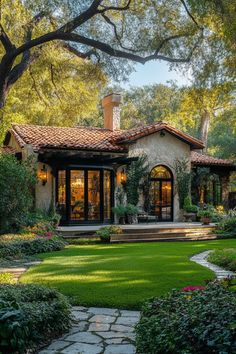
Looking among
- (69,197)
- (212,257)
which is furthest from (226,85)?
(69,197)

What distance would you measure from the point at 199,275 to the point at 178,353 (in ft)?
15.2

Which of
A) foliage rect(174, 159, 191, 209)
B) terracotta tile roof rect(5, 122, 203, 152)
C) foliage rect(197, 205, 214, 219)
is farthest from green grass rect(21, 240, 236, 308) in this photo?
foliage rect(174, 159, 191, 209)

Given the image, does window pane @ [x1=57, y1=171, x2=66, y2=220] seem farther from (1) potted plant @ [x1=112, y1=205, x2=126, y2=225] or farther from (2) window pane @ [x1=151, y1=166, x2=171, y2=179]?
(2) window pane @ [x1=151, y1=166, x2=171, y2=179]

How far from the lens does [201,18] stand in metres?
9.91

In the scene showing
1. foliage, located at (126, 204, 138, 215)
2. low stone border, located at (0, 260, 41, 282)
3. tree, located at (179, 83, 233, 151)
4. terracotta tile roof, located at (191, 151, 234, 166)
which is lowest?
low stone border, located at (0, 260, 41, 282)

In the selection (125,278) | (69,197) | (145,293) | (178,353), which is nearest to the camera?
(178,353)

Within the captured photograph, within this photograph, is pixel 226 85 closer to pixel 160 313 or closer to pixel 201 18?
pixel 201 18

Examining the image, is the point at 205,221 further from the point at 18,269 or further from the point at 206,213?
the point at 18,269

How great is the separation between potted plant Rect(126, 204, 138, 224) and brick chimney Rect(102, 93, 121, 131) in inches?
221

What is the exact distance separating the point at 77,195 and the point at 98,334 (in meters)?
14.0

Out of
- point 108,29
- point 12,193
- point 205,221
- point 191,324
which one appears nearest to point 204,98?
point 108,29

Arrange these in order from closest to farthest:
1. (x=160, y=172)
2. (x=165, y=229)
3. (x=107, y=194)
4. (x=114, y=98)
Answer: (x=165, y=229) < (x=107, y=194) < (x=160, y=172) < (x=114, y=98)

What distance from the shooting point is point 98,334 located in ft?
16.0

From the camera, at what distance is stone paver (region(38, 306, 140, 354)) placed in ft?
14.3
